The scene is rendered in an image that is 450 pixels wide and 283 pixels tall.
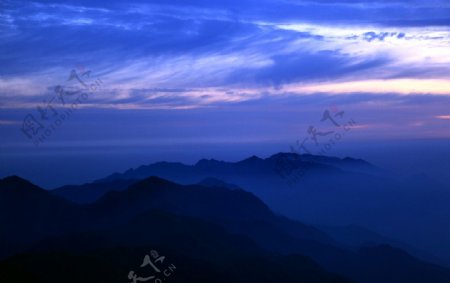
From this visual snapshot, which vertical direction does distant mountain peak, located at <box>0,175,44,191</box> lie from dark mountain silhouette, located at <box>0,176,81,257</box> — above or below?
above

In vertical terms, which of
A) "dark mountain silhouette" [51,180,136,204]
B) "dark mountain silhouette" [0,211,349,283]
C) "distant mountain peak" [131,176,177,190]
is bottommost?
"dark mountain silhouette" [0,211,349,283]

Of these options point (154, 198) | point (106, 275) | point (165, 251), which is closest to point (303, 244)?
point (154, 198)

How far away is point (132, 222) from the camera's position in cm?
9412

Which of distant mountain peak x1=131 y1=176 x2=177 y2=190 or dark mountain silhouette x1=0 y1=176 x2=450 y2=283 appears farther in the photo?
distant mountain peak x1=131 y1=176 x2=177 y2=190

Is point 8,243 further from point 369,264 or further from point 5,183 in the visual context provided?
point 369,264

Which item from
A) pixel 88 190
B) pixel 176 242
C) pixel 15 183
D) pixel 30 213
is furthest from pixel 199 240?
pixel 88 190

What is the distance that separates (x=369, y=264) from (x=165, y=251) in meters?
59.3

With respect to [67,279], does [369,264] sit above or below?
below

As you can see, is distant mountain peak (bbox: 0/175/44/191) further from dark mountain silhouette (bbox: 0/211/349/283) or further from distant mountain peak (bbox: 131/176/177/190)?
dark mountain silhouette (bbox: 0/211/349/283)

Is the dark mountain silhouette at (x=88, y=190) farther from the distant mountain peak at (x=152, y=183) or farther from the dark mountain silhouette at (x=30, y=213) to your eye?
the dark mountain silhouette at (x=30, y=213)

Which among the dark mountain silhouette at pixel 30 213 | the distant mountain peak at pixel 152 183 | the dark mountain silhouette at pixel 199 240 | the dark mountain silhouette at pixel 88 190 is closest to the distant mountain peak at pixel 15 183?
the dark mountain silhouette at pixel 30 213

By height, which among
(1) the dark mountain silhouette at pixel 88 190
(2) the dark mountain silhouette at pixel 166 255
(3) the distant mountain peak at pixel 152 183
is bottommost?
(2) the dark mountain silhouette at pixel 166 255

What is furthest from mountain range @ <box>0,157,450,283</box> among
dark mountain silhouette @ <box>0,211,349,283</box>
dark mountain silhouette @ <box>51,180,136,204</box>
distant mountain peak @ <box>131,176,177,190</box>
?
dark mountain silhouette @ <box>51,180,136,204</box>

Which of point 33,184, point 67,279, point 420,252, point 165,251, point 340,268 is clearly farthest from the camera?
point 420,252
